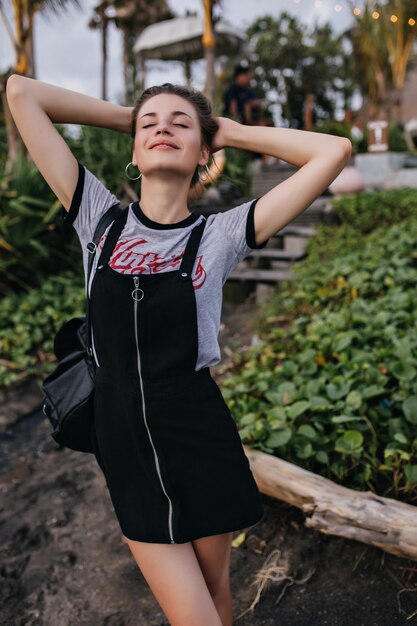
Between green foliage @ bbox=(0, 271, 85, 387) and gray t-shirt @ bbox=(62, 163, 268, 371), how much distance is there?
3.47m

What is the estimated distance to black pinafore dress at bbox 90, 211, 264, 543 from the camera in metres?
1.34

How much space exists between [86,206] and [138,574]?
6.08ft

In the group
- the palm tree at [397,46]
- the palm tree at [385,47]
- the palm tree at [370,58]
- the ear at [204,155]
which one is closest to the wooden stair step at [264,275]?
the ear at [204,155]

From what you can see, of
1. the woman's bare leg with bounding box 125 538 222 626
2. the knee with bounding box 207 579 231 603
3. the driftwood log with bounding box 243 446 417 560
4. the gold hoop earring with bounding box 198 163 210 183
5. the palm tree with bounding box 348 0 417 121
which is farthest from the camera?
the palm tree with bounding box 348 0 417 121

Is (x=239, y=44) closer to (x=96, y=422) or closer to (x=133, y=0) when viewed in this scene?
(x=133, y=0)

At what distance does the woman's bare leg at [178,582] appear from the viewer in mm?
1320

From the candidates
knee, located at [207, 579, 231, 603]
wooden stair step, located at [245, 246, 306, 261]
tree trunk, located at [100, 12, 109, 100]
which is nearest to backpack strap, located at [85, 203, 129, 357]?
knee, located at [207, 579, 231, 603]

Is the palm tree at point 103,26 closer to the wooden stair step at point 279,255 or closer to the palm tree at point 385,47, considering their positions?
the palm tree at point 385,47

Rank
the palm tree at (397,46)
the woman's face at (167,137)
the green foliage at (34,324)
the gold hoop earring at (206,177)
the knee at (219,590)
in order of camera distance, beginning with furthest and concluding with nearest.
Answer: the palm tree at (397,46)
the green foliage at (34,324)
the gold hoop earring at (206,177)
the knee at (219,590)
the woman's face at (167,137)

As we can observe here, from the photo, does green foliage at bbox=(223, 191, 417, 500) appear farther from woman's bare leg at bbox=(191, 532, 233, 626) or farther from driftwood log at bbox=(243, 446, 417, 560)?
woman's bare leg at bbox=(191, 532, 233, 626)

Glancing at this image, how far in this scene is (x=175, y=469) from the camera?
1.38 meters

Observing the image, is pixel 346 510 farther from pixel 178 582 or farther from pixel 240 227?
pixel 240 227

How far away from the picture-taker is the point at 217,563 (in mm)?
1506

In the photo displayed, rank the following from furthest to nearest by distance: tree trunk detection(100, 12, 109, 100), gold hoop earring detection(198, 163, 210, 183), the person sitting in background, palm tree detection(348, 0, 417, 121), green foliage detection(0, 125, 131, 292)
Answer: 1. tree trunk detection(100, 12, 109, 100)
2. palm tree detection(348, 0, 417, 121)
3. the person sitting in background
4. green foliage detection(0, 125, 131, 292)
5. gold hoop earring detection(198, 163, 210, 183)
